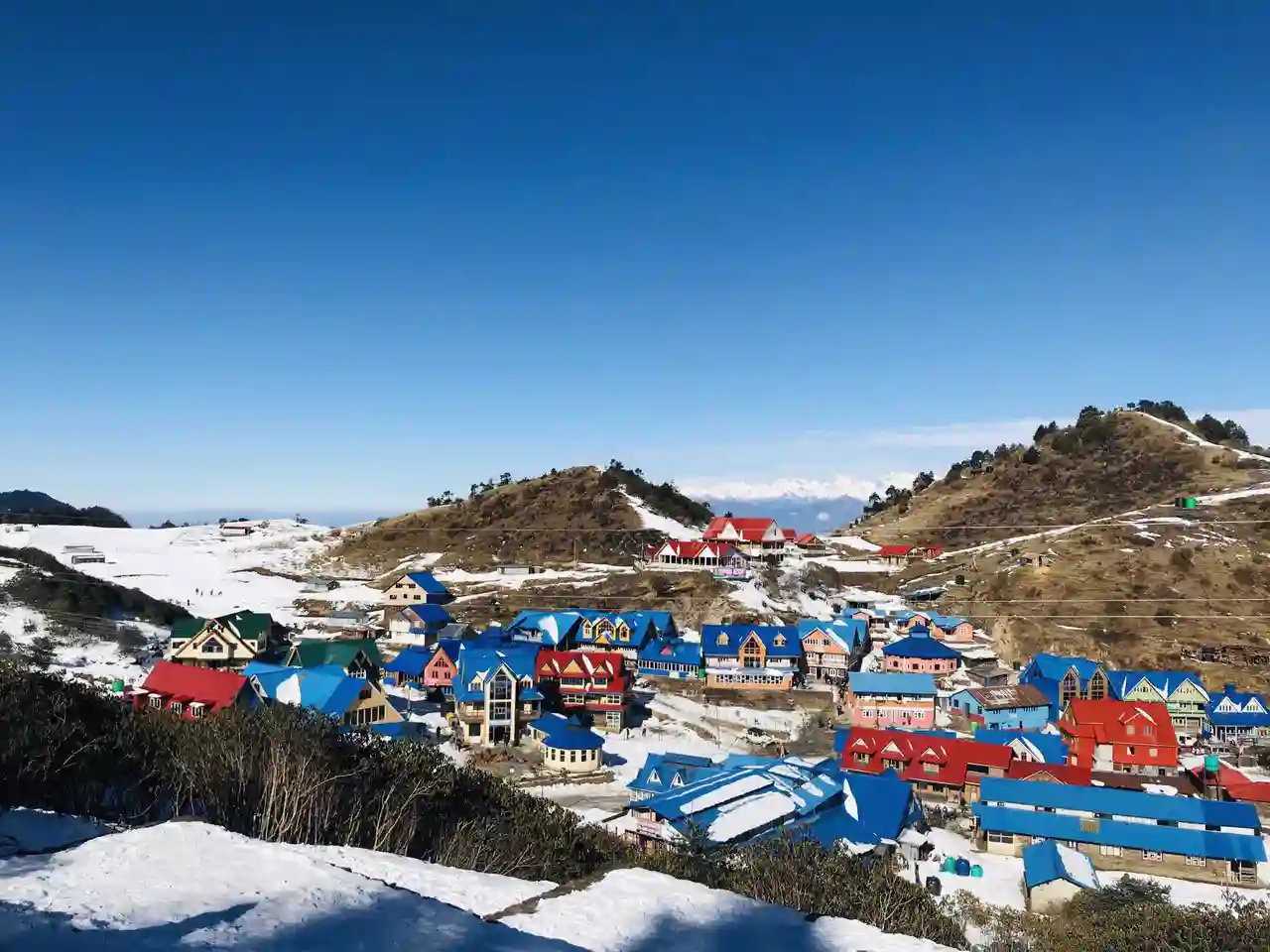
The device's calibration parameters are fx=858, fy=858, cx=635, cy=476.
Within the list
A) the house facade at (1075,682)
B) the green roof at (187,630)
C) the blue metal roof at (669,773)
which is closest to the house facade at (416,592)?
the green roof at (187,630)

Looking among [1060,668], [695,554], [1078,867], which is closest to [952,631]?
[1060,668]

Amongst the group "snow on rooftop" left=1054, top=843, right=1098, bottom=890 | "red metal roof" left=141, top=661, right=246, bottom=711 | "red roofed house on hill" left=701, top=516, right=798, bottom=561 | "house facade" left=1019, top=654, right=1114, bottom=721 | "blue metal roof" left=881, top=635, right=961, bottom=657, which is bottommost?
"snow on rooftop" left=1054, top=843, right=1098, bottom=890

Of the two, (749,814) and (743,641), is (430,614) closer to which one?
(743,641)

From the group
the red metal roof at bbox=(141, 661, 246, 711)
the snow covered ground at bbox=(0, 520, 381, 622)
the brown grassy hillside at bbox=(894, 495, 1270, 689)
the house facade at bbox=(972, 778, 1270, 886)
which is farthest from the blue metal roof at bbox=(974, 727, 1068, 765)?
the snow covered ground at bbox=(0, 520, 381, 622)

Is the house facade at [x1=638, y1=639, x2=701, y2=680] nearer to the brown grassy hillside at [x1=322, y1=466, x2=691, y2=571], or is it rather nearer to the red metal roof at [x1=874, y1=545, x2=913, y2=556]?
the brown grassy hillside at [x1=322, y1=466, x2=691, y2=571]

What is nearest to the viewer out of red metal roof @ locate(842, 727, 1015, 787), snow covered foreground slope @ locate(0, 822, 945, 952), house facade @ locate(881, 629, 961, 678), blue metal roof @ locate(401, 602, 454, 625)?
snow covered foreground slope @ locate(0, 822, 945, 952)

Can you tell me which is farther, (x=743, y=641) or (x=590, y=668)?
(x=743, y=641)
